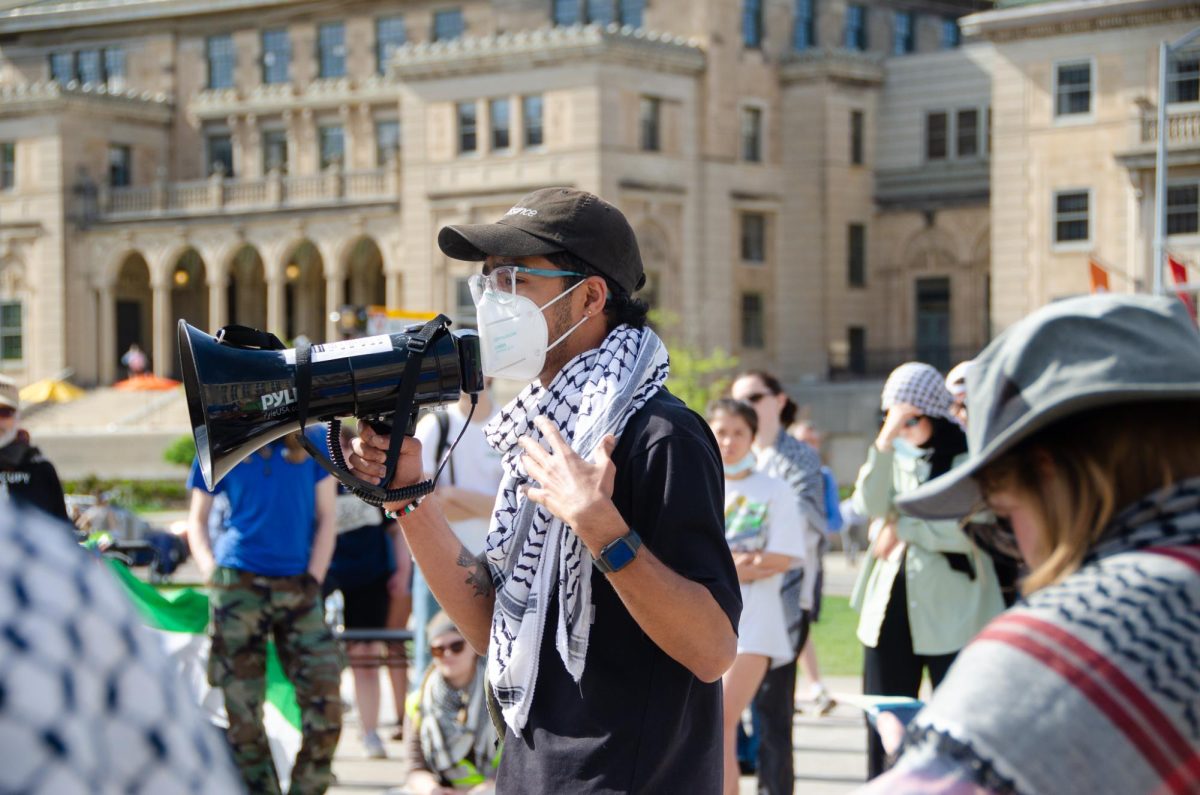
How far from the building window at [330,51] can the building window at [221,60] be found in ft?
12.2

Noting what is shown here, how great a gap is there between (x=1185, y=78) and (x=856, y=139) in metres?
12.5

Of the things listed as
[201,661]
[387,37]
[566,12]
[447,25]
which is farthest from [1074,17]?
[201,661]

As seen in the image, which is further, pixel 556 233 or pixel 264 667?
pixel 264 667

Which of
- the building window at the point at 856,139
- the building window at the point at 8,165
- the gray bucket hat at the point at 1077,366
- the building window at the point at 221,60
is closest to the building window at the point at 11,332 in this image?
the building window at the point at 8,165

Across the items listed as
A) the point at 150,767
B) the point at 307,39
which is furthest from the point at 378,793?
the point at 307,39

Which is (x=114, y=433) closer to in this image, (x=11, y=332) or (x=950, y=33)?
(x=11, y=332)

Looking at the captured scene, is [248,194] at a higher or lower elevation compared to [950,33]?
lower

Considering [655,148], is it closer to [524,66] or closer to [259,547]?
[524,66]

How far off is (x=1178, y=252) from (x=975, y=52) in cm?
1439

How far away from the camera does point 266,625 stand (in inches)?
326

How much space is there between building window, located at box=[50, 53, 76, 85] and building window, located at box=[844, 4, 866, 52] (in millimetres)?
30561

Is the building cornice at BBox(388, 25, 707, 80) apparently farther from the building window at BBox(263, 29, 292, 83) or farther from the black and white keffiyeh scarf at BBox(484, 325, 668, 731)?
the black and white keffiyeh scarf at BBox(484, 325, 668, 731)

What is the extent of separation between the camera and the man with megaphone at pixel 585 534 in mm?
3408

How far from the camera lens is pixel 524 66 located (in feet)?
171
